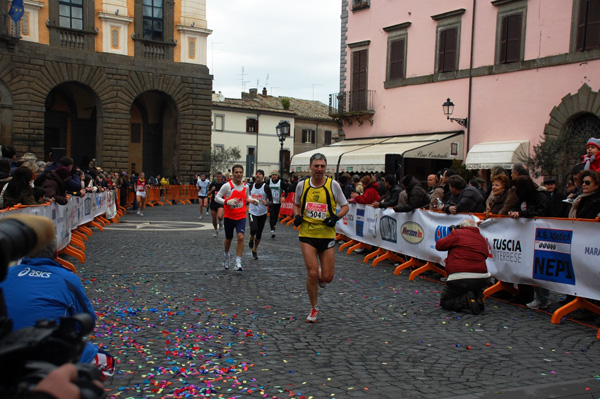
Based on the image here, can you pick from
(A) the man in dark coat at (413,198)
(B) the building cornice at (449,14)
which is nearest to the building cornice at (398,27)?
(B) the building cornice at (449,14)

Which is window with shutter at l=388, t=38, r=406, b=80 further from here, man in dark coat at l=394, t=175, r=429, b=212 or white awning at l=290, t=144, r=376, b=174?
man in dark coat at l=394, t=175, r=429, b=212

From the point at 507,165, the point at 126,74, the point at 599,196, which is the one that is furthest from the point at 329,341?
the point at 126,74

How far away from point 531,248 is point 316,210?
3084 mm

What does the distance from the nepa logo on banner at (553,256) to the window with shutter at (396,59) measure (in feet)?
65.8

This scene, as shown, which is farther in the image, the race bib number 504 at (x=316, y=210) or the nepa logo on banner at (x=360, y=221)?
the nepa logo on banner at (x=360, y=221)

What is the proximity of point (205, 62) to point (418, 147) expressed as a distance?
18541mm

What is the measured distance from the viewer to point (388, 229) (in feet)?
40.0

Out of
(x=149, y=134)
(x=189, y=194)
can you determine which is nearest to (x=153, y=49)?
(x=149, y=134)

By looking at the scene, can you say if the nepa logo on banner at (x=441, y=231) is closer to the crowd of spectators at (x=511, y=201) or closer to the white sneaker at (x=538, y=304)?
the crowd of spectators at (x=511, y=201)

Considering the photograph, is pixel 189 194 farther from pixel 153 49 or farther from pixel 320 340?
pixel 320 340

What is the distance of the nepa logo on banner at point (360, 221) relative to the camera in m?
13.8

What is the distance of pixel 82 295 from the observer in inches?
137

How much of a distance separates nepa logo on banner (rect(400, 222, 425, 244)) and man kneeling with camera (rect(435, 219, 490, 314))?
2.46 meters

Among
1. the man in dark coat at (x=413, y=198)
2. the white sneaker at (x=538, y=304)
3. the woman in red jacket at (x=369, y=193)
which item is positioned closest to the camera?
the white sneaker at (x=538, y=304)
